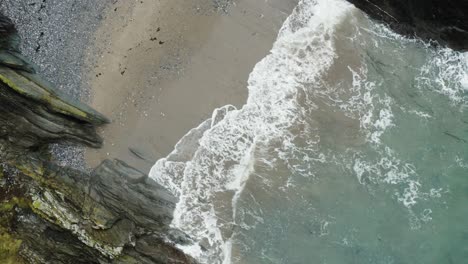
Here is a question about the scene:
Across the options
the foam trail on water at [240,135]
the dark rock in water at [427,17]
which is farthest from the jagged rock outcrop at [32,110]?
the dark rock in water at [427,17]

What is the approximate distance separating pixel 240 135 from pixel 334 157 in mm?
3481

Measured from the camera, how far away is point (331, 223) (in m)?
16.3

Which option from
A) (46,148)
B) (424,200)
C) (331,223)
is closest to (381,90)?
(424,200)

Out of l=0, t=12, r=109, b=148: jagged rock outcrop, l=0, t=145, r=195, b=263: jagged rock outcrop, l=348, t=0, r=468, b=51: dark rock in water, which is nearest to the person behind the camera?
l=0, t=145, r=195, b=263: jagged rock outcrop

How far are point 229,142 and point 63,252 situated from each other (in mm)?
6771

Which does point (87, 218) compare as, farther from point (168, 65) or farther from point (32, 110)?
point (168, 65)

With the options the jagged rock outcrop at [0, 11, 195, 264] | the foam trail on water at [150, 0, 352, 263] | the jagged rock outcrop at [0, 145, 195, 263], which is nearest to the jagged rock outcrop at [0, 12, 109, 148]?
the jagged rock outcrop at [0, 11, 195, 264]

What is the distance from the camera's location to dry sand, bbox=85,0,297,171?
16750 millimetres

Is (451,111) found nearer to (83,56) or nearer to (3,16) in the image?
(83,56)

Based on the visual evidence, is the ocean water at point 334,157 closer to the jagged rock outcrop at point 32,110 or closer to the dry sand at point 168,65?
the dry sand at point 168,65

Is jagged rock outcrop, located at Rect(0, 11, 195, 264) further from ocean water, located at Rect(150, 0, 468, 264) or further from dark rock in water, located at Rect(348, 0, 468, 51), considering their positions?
dark rock in water, located at Rect(348, 0, 468, 51)

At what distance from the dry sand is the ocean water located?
1.76 feet

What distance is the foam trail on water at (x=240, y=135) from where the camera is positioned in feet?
53.3

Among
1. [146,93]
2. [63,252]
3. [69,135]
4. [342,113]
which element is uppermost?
[342,113]
